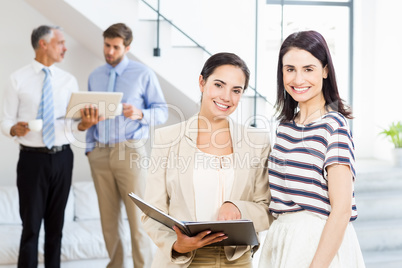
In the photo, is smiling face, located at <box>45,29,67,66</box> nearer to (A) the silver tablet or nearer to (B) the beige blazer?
(A) the silver tablet

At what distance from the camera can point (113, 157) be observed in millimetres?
3438

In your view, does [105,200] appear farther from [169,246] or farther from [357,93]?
[357,93]

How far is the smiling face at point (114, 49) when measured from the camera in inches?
135

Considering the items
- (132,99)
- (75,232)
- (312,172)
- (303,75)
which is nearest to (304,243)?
(312,172)

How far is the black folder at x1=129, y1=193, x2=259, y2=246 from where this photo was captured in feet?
4.77

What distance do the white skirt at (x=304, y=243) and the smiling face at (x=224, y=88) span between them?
0.42 meters

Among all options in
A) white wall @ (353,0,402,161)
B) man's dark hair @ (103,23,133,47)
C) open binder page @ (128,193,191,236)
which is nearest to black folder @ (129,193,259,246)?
open binder page @ (128,193,191,236)

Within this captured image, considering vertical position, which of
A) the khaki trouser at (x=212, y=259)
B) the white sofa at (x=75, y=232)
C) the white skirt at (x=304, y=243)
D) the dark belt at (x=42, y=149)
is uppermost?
the dark belt at (x=42, y=149)

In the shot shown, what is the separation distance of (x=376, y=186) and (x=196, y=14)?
2.51 m

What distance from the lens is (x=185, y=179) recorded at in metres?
1.71

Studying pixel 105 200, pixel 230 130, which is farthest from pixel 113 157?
pixel 230 130

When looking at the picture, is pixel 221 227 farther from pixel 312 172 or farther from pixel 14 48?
pixel 14 48

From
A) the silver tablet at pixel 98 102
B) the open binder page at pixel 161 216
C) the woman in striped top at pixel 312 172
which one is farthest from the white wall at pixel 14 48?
the woman in striped top at pixel 312 172

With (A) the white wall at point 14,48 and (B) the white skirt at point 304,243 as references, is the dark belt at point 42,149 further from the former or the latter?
(B) the white skirt at point 304,243
